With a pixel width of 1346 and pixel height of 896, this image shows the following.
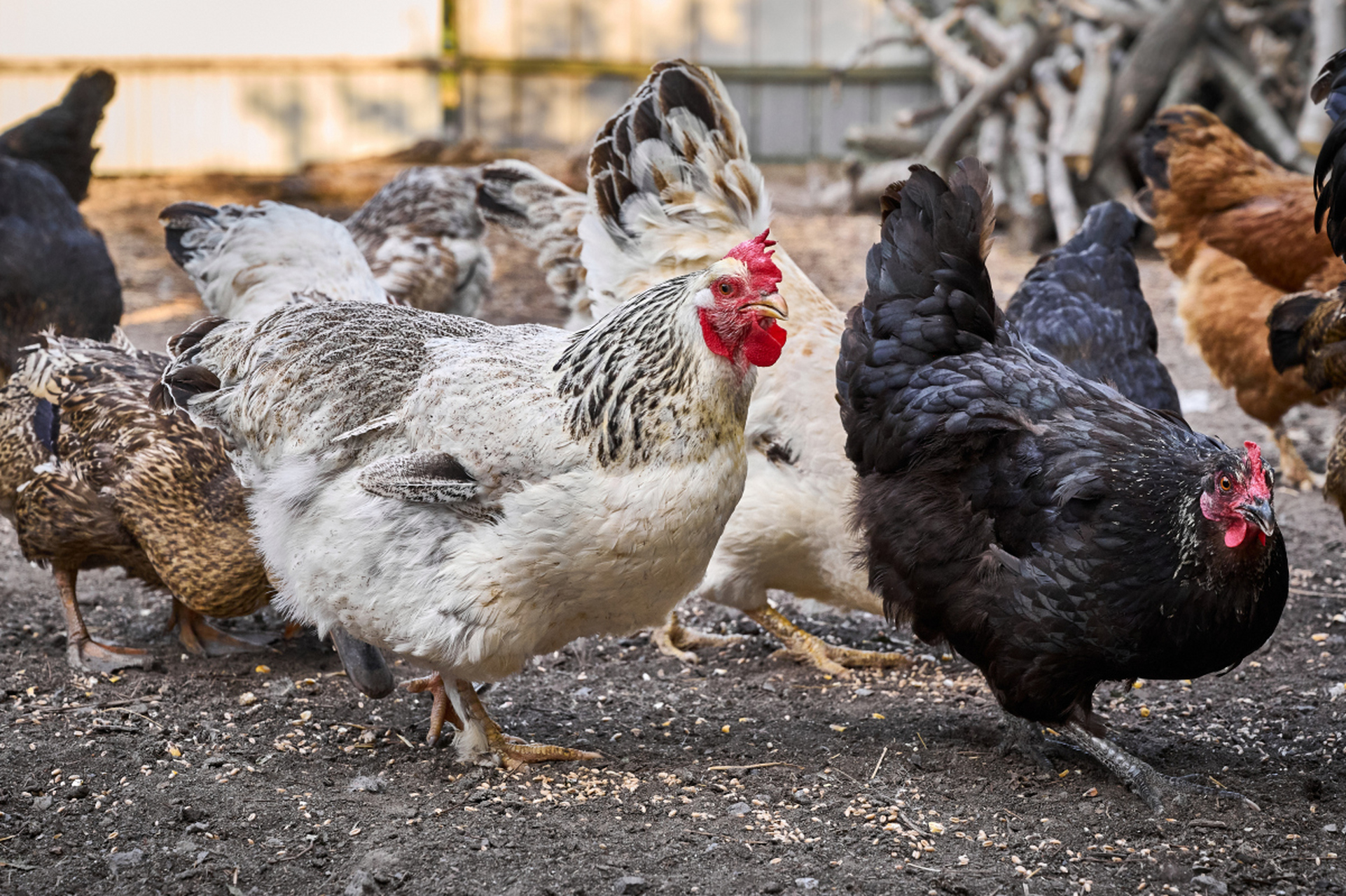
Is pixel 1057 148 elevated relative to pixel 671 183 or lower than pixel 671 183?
lower

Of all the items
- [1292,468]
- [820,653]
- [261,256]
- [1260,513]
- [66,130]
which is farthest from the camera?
[66,130]

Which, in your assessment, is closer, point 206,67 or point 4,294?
point 4,294

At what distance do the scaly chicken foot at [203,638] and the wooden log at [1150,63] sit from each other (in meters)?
9.45

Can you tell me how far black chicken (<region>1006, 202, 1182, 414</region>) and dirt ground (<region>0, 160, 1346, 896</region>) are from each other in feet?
3.93

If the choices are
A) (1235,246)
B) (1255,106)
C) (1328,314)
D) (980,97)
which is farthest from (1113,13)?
(1328,314)

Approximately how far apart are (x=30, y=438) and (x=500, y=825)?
8.64 ft

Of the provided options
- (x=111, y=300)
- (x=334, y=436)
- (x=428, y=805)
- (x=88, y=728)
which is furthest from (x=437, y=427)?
(x=111, y=300)

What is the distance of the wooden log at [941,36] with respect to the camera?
1266 centimetres

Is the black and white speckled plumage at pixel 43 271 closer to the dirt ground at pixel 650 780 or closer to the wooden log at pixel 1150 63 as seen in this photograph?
the dirt ground at pixel 650 780

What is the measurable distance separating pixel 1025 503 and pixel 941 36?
11271 mm

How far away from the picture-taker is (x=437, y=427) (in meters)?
3.20

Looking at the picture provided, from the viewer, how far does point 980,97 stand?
11.9 m

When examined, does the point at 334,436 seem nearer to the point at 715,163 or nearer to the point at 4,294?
the point at 715,163

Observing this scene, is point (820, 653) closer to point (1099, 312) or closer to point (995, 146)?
point (1099, 312)
